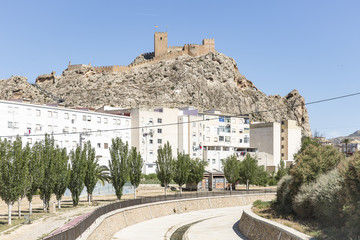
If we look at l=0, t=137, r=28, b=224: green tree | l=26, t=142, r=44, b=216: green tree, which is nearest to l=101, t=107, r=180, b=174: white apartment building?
l=26, t=142, r=44, b=216: green tree

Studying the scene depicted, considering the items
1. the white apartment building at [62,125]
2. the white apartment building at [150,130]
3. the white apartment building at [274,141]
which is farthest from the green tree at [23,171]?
the white apartment building at [274,141]

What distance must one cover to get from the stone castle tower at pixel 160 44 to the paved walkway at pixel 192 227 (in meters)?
135

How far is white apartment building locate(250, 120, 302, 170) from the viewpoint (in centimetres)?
11376

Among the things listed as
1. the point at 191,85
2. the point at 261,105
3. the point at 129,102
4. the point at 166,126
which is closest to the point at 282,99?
the point at 261,105

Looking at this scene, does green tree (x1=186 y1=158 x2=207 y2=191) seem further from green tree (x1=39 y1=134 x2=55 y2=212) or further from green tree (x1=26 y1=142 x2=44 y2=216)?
green tree (x1=26 y1=142 x2=44 y2=216)

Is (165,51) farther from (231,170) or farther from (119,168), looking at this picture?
(119,168)

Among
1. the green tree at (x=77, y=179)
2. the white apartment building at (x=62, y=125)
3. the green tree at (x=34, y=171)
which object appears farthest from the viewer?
the white apartment building at (x=62, y=125)

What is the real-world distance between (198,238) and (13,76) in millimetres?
148632

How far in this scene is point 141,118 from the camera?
87.6 meters

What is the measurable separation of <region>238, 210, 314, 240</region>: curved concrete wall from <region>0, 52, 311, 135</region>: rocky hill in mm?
102399

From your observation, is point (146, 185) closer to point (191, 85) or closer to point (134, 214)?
point (134, 214)

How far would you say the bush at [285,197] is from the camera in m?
34.9

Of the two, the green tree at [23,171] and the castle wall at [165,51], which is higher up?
the castle wall at [165,51]

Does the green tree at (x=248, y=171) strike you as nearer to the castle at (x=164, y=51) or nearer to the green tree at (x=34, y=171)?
the green tree at (x=34, y=171)
